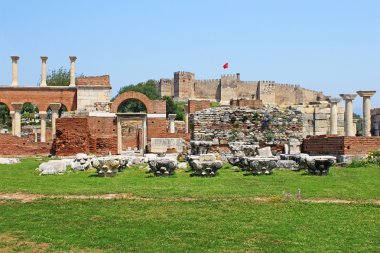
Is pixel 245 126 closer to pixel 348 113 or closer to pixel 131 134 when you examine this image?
pixel 348 113

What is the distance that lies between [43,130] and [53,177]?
27.3 metres

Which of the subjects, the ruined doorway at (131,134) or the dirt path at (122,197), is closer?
the dirt path at (122,197)

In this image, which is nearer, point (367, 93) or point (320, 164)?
point (320, 164)

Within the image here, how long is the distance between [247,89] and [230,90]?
4689 mm

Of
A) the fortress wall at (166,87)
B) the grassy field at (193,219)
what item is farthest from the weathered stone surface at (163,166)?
the fortress wall at (166,87)

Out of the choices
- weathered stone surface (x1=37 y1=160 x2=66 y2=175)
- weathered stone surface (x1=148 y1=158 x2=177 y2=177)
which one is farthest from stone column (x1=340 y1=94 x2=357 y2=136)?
weathered stone surface (x1=37 y1=160 x2=66 y2=175)

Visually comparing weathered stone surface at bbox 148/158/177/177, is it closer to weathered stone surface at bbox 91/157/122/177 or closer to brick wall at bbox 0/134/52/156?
weathered stone surface at bbox 91/157/122/177

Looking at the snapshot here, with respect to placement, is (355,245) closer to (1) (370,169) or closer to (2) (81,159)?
(1) (370,169)

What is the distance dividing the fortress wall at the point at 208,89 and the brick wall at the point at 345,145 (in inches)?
3021

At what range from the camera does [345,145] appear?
1877 centimetres

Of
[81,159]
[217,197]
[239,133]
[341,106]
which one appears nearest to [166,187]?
[217,197]

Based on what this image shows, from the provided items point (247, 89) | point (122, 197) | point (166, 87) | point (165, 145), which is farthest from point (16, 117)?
point (247, 89)

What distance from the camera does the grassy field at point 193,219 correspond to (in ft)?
21.6

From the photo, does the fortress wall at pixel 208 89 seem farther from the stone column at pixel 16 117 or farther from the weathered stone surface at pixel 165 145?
the weathered stone surface at pixel 165 145
